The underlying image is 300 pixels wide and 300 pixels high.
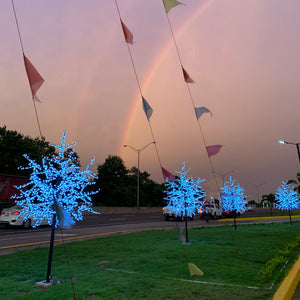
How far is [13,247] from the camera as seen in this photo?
1198cm

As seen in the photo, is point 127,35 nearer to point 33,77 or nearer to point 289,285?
point 33,77

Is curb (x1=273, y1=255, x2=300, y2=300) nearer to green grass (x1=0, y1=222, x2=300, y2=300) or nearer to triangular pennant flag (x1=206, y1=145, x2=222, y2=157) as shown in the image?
green grass (x1=0, y1=222, x2=300, y2=300)

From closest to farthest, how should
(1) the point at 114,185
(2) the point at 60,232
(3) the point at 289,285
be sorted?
(3) the point at 289,285
(2) the point at 60,232
(1) the point at 114,185

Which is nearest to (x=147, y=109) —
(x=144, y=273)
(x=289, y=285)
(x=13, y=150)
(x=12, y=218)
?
(x=144, y=273)

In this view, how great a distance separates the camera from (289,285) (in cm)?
568

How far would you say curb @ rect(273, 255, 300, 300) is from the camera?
199 inches

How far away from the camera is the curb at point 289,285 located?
Answer: 506 centimetres

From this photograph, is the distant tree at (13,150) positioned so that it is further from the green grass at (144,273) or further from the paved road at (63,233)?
the green grass at (144,273)

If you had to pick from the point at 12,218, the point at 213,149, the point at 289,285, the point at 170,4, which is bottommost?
the point at 289,285

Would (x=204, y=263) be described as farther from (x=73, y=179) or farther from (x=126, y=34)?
(x=126, y=34)

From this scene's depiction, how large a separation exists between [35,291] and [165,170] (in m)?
3.22

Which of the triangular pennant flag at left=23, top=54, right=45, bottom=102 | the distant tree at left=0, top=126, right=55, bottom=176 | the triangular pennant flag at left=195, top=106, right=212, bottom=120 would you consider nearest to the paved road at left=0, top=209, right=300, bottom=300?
the triangular pennant flag at left=23, top=54, right=45, bottom=102

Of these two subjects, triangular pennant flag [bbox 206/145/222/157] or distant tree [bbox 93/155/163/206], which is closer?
triangular pennant flag [bbox 206/145/222/157]

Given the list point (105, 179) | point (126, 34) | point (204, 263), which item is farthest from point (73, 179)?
point (105, 179)
